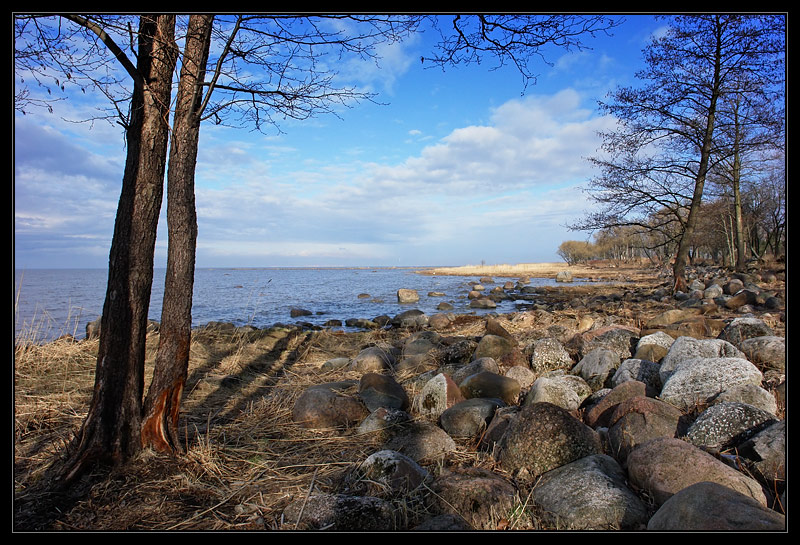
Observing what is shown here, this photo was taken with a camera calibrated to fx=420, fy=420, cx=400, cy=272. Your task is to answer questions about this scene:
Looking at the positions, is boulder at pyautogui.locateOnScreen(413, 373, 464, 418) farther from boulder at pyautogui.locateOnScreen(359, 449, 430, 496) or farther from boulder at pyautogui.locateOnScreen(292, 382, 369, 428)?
boulder at pyautogui.locateOnScreen(359, 449, 430, 496)

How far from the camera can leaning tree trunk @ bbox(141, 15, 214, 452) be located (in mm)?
3143

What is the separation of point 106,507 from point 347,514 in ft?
4.95

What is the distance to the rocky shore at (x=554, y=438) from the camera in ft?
7.78

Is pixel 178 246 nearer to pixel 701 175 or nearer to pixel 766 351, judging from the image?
pixel 766 351

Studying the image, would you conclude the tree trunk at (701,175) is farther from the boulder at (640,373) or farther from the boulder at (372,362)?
the boulder at (372,362)

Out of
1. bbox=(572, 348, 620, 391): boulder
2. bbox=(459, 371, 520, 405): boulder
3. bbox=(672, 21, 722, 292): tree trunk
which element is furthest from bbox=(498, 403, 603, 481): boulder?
bbox=(672, 21, 722, 292): tree trunk

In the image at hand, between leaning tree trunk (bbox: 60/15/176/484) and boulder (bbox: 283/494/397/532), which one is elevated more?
leaning tree trunk (bbox: 60/15/176/484)

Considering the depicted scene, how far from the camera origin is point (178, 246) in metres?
3.21

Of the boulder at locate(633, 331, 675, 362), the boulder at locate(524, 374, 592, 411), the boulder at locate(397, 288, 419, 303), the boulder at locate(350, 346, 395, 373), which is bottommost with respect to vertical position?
the boulder at locate(397, 288, 419, 303)

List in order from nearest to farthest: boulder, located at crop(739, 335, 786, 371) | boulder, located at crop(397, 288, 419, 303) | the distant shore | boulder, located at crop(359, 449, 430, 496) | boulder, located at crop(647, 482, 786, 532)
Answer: boulder, located at crop(647, 482, 786, 532)
boulder, located at crop(359, 449, 430, 496)
boulder, located at crop(739, 335, 786, 371)
boulder, located at crop(397, 288, 419, 303)
the distant shore

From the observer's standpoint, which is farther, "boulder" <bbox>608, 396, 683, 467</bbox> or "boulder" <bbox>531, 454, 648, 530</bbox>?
"boulder" <bbox>608, 396, 683, 467</bbox>

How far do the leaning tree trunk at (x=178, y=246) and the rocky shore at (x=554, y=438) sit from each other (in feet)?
2.65

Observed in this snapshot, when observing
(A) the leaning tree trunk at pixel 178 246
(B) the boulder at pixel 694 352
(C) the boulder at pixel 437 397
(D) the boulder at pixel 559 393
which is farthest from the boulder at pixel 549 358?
(A) the leaning tree trunk at pixel 178 246

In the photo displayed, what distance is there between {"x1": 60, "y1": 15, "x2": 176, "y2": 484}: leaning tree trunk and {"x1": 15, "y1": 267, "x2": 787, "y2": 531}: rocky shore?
3.47ft
